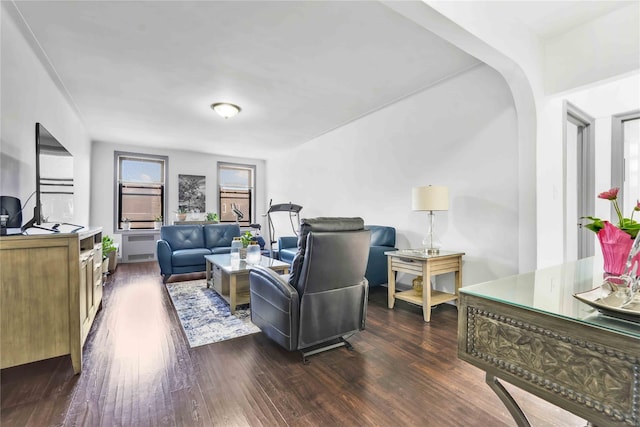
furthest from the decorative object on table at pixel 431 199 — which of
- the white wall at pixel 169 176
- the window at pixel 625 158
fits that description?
the white wall at pixel 169 176

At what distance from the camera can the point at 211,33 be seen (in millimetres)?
2652

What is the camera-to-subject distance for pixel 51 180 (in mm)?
2965

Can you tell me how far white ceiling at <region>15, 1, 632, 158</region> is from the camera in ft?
7.86

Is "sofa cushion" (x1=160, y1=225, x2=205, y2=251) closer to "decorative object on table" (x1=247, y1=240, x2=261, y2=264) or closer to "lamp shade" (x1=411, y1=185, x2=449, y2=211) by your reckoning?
"decorative object on table" (x1=247, y1=240, x2=261, y2=264)

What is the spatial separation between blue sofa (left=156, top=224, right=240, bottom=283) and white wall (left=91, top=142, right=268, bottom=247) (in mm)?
2345

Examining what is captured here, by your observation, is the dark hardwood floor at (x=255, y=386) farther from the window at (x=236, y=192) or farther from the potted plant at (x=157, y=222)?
the window at (x=236, y=192)

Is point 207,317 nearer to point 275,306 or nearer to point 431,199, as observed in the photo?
point 275,306

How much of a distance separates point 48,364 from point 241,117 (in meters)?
4.00

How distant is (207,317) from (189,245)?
2457 millimetres

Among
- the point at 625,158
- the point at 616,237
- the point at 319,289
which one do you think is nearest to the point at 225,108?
the point at 319,289

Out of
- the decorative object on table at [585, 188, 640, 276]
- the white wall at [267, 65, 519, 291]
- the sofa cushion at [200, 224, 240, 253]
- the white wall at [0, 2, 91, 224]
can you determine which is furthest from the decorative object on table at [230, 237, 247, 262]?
the decorative object on table at [585, 188, 640, 276]

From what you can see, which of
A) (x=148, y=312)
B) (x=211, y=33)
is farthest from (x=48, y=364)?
(x=211, y=33)

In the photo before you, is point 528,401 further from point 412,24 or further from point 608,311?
point 412,24

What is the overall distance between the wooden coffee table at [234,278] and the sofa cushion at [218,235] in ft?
4.78
